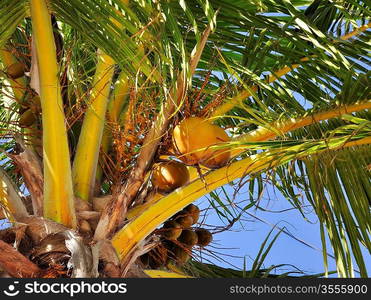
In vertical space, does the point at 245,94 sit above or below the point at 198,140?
above

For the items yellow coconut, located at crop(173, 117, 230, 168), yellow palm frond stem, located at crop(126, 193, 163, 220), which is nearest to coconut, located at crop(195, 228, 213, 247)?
yellow palm frond stem, located at crop(126, 193, 163, 220)

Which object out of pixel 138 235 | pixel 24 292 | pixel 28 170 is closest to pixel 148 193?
pixel 138 235

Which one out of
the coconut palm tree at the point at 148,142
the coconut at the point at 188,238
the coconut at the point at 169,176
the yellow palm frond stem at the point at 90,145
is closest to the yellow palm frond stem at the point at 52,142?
the coconut palm tree at the point at 148,142

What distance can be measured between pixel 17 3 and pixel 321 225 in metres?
1.05

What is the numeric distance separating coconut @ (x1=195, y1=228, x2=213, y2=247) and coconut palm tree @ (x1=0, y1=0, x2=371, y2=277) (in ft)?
0.25

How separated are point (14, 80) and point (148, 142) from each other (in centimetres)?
70

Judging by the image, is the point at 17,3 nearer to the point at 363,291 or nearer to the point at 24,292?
the point at 24,292

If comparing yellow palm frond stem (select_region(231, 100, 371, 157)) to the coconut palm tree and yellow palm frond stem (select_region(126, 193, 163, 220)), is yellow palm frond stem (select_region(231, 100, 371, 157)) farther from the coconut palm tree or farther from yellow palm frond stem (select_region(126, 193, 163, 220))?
yellow palm frond stem (select_region(126, 193, 163, 220))

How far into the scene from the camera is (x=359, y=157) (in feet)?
7.15

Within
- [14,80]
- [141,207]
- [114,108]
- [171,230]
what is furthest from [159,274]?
[14,80]

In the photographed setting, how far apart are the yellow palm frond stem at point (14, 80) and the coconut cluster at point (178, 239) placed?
661mm

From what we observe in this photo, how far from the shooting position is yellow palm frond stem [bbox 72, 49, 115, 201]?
1.99 meters

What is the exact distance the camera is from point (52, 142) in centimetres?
183

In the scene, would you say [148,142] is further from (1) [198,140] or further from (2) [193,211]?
(2) [193,211]
